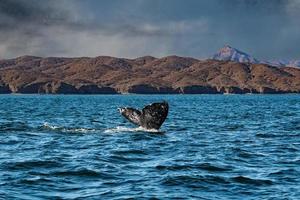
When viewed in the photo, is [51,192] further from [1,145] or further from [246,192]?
[1,145]

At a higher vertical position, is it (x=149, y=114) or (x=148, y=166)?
(x=149, y=114)

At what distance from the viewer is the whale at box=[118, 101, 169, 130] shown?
99.3ft

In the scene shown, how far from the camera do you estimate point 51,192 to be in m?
14.8

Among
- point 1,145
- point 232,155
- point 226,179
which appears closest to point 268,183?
point 226,179

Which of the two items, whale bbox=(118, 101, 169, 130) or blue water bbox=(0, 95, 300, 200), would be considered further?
whale bbox=(118, 101, 169, 130)

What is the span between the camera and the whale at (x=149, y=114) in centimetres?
3027

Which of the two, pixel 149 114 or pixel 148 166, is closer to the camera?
pixel 148 166

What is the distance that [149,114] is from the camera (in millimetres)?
31609

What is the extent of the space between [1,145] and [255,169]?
1264cm

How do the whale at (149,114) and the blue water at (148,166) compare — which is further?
the whale at (149,114)

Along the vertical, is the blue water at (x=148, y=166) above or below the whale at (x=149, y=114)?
below

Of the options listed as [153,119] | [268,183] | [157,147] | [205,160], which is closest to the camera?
[268,183]

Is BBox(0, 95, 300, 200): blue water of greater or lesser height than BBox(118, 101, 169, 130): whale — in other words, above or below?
below

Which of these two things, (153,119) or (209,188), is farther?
(153,119)
